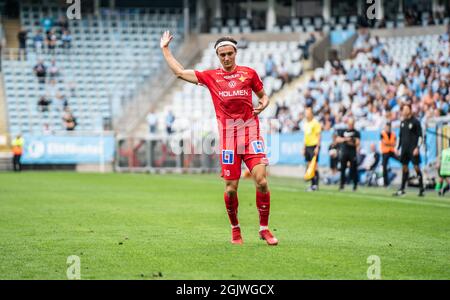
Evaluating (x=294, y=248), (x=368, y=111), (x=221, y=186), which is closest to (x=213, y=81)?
(x=294, y=248)

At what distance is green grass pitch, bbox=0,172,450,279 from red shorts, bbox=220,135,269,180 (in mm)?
903

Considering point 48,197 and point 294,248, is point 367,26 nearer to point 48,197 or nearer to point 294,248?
point 48,197

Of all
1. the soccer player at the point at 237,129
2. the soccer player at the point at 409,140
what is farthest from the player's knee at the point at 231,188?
the soccer player at the point at 409,140

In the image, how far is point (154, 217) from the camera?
54.2ft

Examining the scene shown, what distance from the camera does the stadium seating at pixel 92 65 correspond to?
4616 centimetres

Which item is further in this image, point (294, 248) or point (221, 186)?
point (221, 186)

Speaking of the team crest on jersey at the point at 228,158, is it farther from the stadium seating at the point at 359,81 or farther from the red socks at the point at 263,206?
the stadium seating at the point at 359,81

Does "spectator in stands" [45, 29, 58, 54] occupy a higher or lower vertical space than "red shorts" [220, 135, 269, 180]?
higher

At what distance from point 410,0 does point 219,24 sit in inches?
395

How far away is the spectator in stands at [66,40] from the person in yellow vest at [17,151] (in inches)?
327

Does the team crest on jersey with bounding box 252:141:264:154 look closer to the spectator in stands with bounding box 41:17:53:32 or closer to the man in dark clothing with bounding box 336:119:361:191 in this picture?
the man in dark clothing with bounding box 336:119:361:191

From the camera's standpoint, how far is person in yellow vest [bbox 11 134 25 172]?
40.9 m

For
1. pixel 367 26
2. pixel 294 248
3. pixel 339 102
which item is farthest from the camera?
pixel 367 26

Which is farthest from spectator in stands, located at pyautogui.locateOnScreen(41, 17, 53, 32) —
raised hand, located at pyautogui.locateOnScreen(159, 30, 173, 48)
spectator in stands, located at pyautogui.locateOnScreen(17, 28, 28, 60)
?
raised hand, located at pyautogui.locateOnScreen(159, 30, 173, 48)
